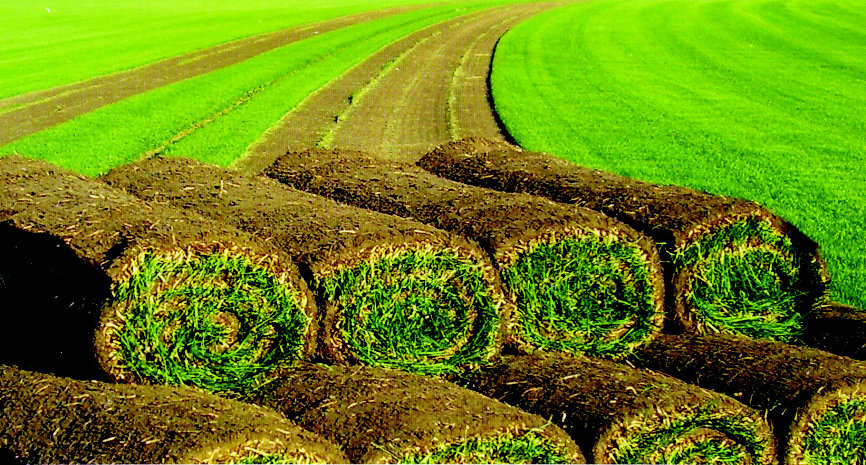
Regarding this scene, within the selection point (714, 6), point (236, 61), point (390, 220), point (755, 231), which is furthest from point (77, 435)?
point (714, 6)

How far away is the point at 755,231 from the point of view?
26.1 ft

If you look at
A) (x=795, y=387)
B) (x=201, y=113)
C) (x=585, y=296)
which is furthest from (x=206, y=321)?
(x=201, y=113)

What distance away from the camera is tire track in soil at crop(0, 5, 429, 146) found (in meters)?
25.9

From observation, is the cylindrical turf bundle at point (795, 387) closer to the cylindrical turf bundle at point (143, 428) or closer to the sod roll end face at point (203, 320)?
the sod roll end face at point (203, 320)

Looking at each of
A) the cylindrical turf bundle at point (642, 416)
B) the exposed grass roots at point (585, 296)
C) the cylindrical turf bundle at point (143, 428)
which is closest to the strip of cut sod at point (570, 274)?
the exposed grass roots at point (585, 296)

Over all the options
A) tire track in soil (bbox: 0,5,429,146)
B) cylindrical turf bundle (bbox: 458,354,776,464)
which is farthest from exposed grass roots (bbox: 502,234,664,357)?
tire track in soil (bbox: 0,5,429,146)

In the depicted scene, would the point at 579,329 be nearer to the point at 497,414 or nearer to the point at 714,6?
the point at 497,414

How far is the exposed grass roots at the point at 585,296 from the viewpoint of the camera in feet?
24.7

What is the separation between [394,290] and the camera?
7.09 metres

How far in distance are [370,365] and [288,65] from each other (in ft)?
98.1

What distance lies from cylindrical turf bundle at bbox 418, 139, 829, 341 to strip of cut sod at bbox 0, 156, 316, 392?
8.95 feet

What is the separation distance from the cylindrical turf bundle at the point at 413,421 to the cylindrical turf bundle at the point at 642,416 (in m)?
0.28

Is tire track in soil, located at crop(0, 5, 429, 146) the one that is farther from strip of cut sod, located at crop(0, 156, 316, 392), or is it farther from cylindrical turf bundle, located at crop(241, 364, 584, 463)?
cylindrical turf bundle, located at crop(241, 364, 584, 463)

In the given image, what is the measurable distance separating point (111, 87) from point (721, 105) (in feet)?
58.4
